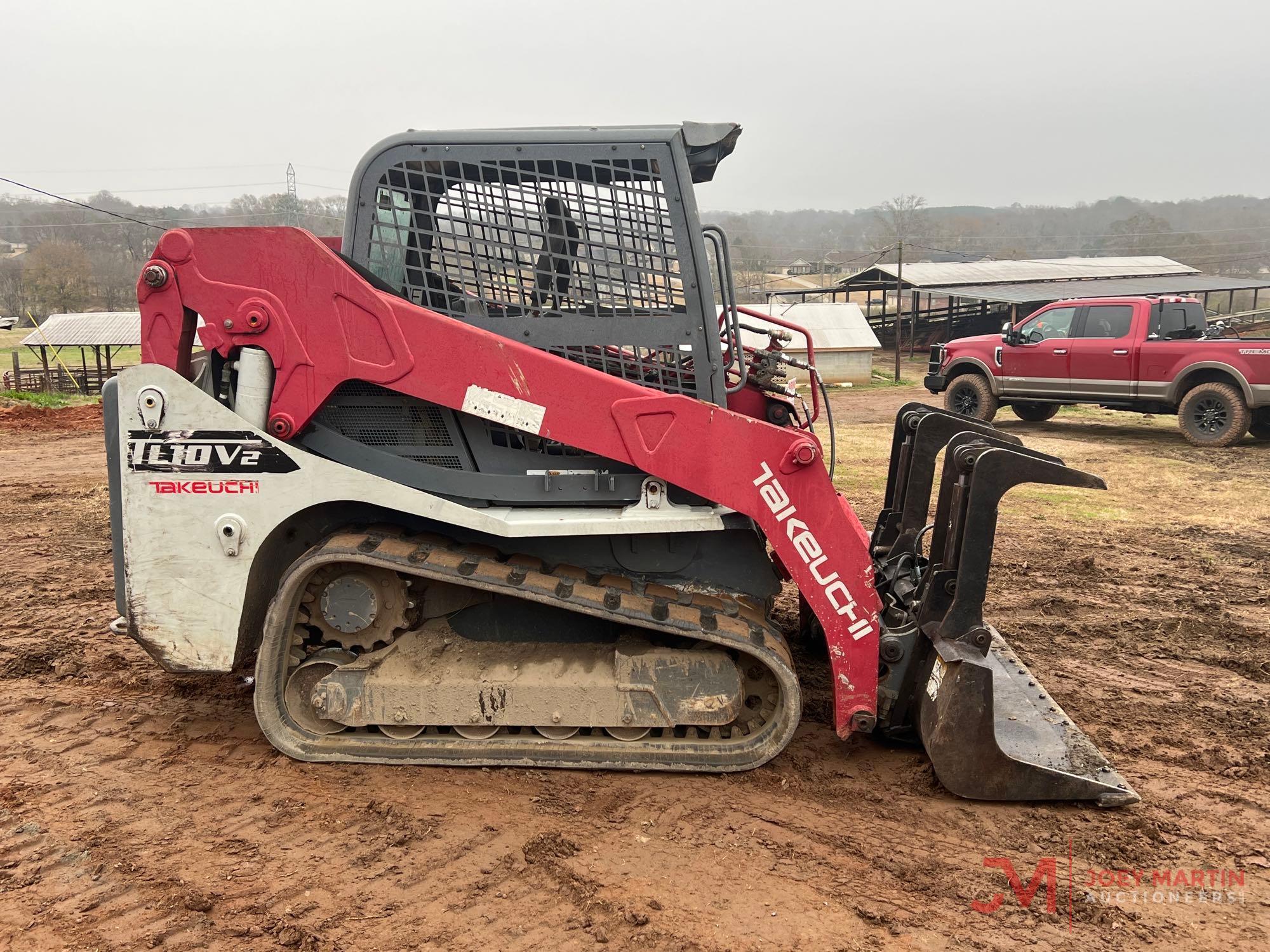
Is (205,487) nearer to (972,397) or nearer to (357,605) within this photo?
(357,605)

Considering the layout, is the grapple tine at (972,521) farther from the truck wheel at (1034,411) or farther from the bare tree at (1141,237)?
the bare tree at (1141,237)

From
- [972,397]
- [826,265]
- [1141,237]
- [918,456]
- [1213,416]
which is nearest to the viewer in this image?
[918,456]

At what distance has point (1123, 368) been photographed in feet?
42.1

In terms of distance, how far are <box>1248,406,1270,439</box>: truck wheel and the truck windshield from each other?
4.87 ft

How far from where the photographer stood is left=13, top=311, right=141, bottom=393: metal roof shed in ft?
80.7

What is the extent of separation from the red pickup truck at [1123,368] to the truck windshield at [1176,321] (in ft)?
0.05

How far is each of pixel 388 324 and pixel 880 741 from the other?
2820 millimetres

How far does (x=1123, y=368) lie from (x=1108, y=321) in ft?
2.73

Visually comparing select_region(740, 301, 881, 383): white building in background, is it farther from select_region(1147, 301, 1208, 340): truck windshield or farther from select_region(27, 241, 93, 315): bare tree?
select_region(27, 241, 93, 315): bare tree

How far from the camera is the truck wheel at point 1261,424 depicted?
12.2m

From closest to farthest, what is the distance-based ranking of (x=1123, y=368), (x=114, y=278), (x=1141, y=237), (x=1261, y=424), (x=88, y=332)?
(x=1261, y=424), (x=1123, y=368), (x=88, y=332), (x=114, y=278), (x=1141, y=237)

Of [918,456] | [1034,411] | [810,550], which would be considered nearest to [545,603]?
[810,550]

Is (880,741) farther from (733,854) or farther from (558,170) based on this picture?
(558,170)

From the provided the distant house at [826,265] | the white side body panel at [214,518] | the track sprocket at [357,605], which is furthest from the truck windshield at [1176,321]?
the distant house at [826,265]
